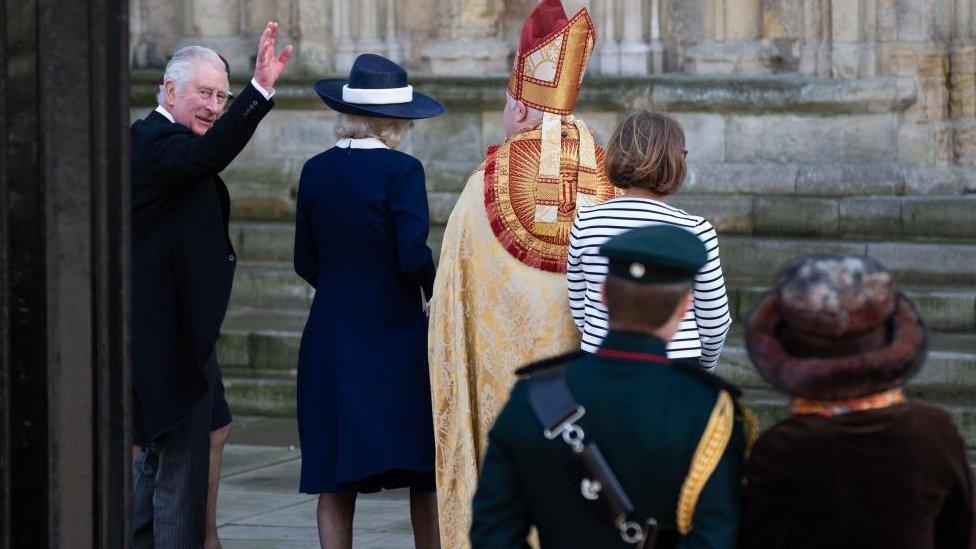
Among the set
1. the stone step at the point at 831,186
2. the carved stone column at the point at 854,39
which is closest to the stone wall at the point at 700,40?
the carved stone column at the point at 854,39

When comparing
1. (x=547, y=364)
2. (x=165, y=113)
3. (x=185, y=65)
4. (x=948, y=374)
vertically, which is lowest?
(x=948, y=374)

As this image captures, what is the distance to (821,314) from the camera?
10.5 feet

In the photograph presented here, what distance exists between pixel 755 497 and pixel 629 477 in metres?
0.22

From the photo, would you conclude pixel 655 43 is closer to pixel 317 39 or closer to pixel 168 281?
pixel 317 39

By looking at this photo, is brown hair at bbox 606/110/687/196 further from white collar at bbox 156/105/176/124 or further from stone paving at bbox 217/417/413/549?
stone paving at bbox 217/417/413/549

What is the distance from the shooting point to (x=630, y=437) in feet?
10.7

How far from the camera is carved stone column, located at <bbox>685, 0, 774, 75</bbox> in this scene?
1041 centimetres

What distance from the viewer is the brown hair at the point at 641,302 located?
3.29m

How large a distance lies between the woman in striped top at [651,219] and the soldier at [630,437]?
4.73 ft

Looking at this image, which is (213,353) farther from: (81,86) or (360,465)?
(81,86)

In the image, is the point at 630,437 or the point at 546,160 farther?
the point at 546,160

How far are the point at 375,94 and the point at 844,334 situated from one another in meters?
2.94

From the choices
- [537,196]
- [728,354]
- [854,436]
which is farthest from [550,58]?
[728,354]

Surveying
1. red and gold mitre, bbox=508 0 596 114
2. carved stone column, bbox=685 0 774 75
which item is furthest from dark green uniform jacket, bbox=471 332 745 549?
carved stone column, bbox=685 0 774 75
